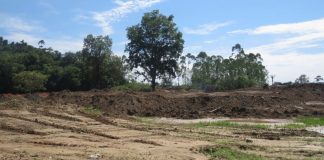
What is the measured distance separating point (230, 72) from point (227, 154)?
6056 cm

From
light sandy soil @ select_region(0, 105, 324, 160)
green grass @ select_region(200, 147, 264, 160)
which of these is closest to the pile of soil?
light sandy soil @ select_region(0, 105, 324, 160)

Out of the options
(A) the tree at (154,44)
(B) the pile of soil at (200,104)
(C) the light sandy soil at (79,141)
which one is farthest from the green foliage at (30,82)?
(C) the light sandy soil at (79,141)

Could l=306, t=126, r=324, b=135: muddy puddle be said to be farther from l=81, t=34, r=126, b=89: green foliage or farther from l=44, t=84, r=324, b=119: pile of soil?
l=81, t=34, r=126, b=89: green foliage

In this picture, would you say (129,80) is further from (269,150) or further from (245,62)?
(269,150)

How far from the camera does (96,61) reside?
205 ft

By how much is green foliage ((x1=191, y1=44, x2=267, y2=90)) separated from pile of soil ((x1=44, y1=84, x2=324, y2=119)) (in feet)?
66.8

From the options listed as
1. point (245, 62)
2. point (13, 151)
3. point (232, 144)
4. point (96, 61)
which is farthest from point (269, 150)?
point (245, 62)

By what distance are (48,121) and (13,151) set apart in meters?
9.72

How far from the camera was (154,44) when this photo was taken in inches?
2288

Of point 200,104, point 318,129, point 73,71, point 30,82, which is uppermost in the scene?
point 73,71

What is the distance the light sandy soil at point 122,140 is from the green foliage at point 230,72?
41812 mm

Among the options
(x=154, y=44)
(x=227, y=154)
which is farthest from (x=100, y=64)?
(x=227, y=154)

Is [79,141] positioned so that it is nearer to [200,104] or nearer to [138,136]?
[138,136]

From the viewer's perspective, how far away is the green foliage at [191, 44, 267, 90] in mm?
67625
